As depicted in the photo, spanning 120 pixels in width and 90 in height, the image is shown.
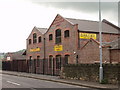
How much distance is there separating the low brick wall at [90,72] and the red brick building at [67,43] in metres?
3.81

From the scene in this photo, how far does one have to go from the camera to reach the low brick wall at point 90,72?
18923mm

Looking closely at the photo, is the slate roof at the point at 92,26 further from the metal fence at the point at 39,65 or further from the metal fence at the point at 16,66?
the metal fence at the point at 16,66

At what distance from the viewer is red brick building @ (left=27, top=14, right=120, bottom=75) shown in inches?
1127

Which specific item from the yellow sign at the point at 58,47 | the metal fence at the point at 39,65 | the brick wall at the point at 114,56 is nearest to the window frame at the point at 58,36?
the yellow sign at the point at 58,47

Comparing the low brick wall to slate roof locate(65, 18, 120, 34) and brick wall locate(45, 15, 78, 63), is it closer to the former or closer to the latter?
A: brick wall locate(45, 15, 78, 63)

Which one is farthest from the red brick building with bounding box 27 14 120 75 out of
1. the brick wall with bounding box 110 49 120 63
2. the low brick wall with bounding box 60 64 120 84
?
the low brick wall with bounding box 60 64 120 84

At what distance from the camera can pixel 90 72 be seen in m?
21.9

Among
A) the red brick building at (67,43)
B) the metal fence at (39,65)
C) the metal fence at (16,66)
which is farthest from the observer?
the metal fence at (16,66)

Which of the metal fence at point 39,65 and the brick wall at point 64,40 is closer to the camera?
the brick wall at point 64,40

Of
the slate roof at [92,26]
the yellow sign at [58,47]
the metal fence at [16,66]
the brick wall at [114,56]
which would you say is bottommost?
the metal fence at [16,66]

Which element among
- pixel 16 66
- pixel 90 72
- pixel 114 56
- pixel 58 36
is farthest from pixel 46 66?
pixel 90 72

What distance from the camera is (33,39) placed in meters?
44.3

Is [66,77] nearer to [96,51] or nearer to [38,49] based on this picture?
[96,51]

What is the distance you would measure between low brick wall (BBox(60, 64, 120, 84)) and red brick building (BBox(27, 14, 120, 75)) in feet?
12.5
